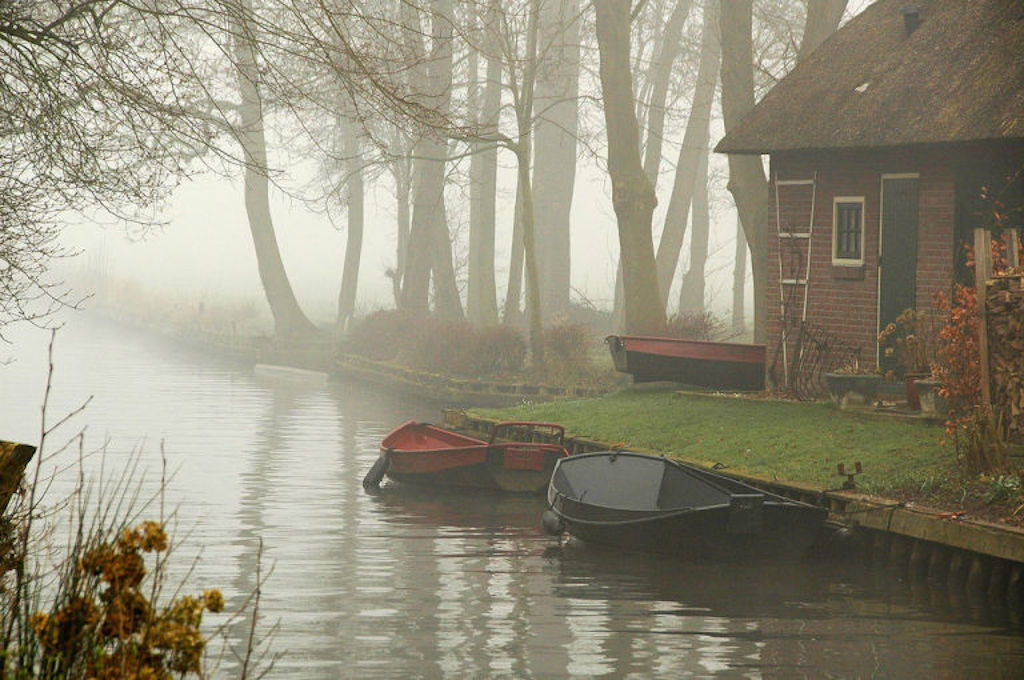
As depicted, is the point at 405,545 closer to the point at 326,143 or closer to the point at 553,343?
the point at 553,343

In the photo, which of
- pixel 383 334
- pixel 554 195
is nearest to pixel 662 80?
pixel 554 195

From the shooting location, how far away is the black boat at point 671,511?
14867mm

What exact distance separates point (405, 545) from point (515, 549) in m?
1.23

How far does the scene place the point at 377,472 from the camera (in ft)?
69.2

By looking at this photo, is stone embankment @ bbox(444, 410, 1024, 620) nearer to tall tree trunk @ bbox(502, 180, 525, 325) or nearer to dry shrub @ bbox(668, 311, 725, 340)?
dry shrub @ bbox(668, 311, 725, 340)

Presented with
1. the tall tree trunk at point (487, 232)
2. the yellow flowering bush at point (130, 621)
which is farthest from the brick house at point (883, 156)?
the yellow flowering bush at point (130, 621)

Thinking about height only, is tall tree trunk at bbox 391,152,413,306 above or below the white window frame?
above

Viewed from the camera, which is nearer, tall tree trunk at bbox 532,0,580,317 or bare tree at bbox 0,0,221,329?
bare tree at bbox 0,0,221,329

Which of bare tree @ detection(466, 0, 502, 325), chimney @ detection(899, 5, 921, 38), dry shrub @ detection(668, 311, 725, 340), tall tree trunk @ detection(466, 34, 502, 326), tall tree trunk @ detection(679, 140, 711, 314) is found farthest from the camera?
tall tree trunk @ detection(679, 140, 711, 314)

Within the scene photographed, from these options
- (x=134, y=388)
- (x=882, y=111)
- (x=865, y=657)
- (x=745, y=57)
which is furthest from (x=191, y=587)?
(x=134, y=388)

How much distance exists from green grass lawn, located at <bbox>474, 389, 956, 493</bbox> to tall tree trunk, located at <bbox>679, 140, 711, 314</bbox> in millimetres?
16824

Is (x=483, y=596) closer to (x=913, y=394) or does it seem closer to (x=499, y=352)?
(x=913, y=394)

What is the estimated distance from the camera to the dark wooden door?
69.9 feet

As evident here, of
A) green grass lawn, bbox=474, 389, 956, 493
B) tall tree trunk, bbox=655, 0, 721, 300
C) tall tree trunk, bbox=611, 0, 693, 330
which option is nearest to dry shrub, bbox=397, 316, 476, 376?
tall tree trunk, bbox=655, 0, 721, 300
